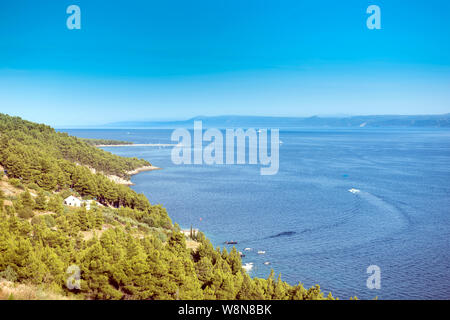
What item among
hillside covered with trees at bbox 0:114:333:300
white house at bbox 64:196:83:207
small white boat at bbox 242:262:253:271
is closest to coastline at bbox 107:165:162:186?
white house at bbox 64:196:83:207

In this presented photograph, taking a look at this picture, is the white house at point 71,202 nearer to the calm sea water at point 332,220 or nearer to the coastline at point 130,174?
the calm sea water at point 332,220

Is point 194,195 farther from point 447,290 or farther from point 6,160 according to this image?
point 447,290

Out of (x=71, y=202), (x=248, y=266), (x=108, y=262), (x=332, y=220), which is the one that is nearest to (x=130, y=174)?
(x=71, y=202)

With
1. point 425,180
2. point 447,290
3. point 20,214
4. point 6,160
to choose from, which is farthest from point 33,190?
point 425,180

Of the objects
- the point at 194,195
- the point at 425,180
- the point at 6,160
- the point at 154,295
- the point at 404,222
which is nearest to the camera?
the point at 154,295

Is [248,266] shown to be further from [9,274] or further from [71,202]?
[9,274]

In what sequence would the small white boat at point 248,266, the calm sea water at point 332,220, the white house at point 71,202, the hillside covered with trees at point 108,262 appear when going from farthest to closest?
the white house at point 71,202 < the calm sea water at point 332,220 < the small white boat at point 248,266 < the hillside covered with trees at point 108,262

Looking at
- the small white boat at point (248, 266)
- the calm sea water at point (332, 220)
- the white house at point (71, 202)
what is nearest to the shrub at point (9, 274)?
the small white boat at point (248, 266)

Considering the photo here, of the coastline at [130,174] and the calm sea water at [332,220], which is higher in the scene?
the coastline at [130,174]
